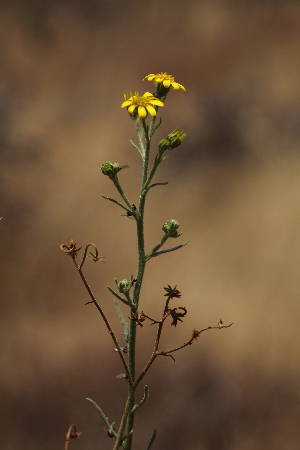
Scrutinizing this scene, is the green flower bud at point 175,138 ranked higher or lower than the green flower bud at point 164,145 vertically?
higher

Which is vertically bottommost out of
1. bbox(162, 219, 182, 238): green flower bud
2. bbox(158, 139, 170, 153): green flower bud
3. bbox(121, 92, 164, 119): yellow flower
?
bbox(162, 219, 182, 238): green flower bud

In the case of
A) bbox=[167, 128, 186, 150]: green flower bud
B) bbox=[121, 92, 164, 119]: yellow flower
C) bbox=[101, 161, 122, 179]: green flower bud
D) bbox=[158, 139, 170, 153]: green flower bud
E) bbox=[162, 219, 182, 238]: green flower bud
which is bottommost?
bbox=[162, 219, 182, 238]: green flower bud

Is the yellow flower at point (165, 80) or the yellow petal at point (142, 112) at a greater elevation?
the yellow flower at point (165, 80)

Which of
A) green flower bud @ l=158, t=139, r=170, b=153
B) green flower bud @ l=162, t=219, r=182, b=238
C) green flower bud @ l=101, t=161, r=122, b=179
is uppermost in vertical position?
green flower bud @ l=158, t=139, r=170, b=153

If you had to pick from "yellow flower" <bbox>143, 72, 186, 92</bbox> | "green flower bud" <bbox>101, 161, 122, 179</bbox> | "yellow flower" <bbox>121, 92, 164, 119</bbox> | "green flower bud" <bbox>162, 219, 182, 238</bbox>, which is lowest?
"green flower bud" <bbox>162, 219, 182, 238</bbox>

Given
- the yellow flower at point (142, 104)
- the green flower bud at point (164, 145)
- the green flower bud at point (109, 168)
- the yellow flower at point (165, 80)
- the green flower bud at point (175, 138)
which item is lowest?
the green flower bud at point (109, 168)

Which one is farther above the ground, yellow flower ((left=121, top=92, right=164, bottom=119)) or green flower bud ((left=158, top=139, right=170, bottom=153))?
yellow flower ((left=121, top=92, right=164, bottom=119))

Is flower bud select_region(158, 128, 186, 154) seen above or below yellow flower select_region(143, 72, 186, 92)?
below

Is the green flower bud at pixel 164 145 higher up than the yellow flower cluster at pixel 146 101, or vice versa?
the yellow flower cluster at pixel 146 101

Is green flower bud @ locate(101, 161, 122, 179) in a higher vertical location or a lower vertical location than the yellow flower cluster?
lower

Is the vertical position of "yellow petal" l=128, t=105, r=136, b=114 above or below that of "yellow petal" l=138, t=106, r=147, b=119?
above

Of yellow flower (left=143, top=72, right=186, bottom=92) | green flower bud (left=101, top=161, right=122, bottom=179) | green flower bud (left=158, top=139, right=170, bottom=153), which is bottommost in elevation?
green flower bud (left=101, top=161, right=122, bottom=179)

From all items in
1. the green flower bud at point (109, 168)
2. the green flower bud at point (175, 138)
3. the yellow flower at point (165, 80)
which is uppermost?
the yellow flower at point (165, 80)
